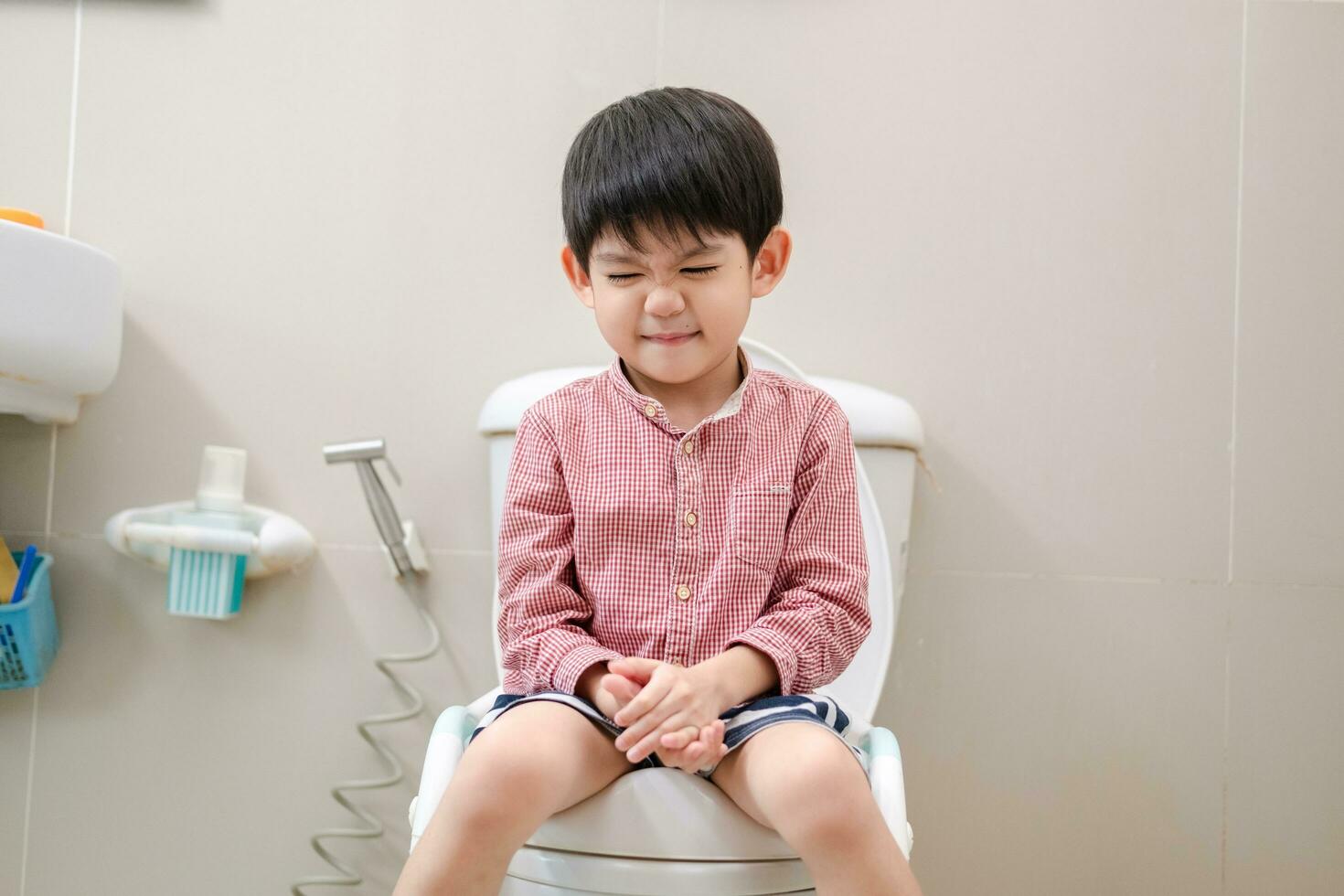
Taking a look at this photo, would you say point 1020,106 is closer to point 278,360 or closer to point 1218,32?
point 1218,32

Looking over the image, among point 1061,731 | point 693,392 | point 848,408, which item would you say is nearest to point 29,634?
point 693,392

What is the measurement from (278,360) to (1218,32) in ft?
3.41

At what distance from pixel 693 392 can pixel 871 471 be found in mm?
260

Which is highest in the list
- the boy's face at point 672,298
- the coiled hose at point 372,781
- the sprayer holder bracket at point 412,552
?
the boy's face at point 672,298

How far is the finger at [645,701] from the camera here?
25.7 inches

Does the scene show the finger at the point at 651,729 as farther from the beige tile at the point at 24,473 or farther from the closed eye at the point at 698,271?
the beige tile at the point at 24,473

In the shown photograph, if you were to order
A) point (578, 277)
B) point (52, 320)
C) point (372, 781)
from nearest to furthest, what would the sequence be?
point (578, 277), point (52, 320), point (372, 781)

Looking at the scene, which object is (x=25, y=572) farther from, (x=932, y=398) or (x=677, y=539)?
(x=932, y=398)

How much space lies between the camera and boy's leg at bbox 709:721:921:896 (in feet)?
1.99

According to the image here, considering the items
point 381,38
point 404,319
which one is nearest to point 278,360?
point 404,319

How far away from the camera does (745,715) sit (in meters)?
0.71

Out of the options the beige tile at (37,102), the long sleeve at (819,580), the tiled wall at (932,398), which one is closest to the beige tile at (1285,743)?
the tiled wall at (932,398)

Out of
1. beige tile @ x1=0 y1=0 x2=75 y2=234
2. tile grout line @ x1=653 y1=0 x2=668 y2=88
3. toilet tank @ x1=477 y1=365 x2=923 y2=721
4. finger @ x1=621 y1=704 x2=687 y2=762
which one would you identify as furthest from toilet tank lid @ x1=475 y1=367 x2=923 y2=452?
beige tile @ x1=0 y1=0 x2=75 y2=234

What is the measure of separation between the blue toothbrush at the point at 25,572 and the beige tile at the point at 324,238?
71 millimetres
